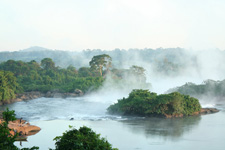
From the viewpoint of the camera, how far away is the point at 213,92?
30.4 m

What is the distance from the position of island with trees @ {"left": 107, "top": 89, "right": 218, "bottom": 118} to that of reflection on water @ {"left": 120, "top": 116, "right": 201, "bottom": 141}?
0.75 metres

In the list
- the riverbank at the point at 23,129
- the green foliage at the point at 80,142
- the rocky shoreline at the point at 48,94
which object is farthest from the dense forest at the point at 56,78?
the green foliage at the point at 80,142

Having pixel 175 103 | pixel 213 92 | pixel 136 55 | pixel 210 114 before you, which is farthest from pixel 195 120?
pixel 136 55

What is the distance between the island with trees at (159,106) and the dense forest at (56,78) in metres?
15.1

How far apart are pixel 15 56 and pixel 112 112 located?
13289 cm

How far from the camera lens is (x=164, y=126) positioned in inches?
707

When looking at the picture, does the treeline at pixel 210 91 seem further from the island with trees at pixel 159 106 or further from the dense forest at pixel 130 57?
the dense forest at pixel 130 57

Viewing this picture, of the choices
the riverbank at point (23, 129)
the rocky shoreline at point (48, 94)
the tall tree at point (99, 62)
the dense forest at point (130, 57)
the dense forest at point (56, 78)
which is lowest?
the riverbank at point (23, 129)

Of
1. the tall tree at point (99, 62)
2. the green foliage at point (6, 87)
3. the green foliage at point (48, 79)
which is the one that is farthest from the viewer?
the tall tree at point (99, 62)

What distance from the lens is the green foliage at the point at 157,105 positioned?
20625mm

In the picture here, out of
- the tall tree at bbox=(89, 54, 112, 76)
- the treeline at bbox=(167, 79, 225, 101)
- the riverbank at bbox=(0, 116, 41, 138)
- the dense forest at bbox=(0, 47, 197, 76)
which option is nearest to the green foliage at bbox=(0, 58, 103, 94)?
the tall tree at bbox=(89, 54, 112, 76)

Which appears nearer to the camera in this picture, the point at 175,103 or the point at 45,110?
the point at 175,103

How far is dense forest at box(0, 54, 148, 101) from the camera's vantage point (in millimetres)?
38812

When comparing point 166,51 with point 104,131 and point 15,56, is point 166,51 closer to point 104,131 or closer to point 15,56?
point 15,56
